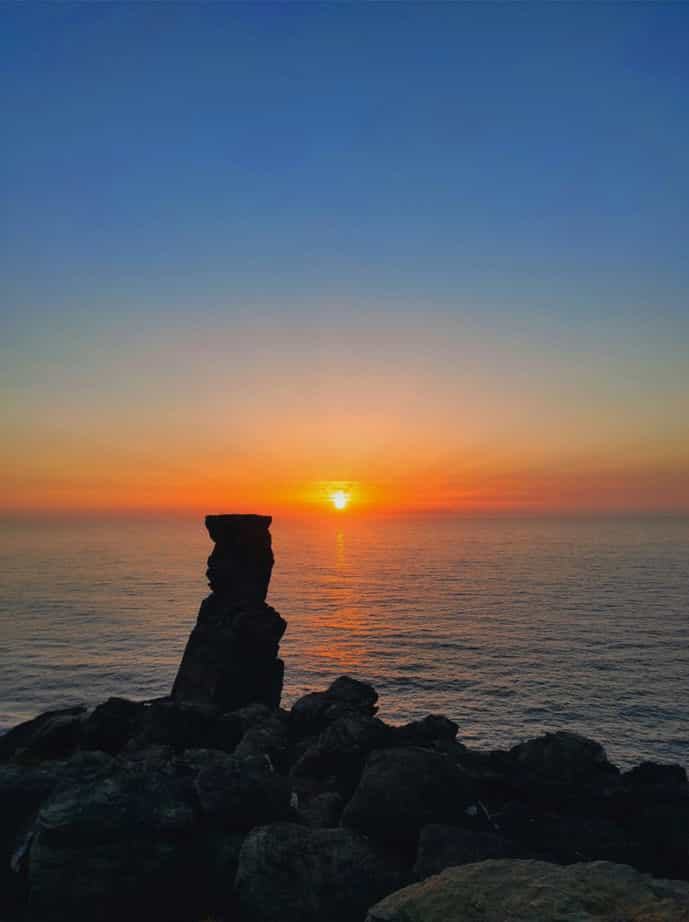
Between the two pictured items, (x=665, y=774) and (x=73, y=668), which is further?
(x=73, y=668)

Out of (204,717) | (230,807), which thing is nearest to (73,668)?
(204,717)

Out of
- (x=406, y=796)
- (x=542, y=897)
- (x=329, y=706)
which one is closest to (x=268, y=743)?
(x=329, y=706)

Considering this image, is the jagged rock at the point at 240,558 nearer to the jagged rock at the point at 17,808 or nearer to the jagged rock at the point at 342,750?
the jagged rock at the point at 342,750

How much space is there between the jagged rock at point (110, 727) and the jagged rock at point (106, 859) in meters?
14.2

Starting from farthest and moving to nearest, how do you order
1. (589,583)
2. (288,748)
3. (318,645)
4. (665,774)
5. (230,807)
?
(589,583), (318,645), (288,748), (665,774), (230,807)

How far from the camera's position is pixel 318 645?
→ 86125 mm

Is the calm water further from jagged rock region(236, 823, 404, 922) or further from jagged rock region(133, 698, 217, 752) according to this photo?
jagged rock region(236, 823, 404, 922)

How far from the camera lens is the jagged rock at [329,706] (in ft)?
104

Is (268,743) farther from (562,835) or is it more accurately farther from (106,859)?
(562,835)

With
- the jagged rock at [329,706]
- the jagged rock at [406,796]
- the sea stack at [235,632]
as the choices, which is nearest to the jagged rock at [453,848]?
the jagged rock at [406,796]

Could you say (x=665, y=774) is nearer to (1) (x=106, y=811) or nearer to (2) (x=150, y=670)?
(1) (x=106, y=811)

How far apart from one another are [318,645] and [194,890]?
236 ft

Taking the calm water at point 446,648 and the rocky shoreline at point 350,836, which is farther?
the calm water at point 446,648

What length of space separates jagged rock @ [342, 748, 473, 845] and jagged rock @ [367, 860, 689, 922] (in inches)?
279
